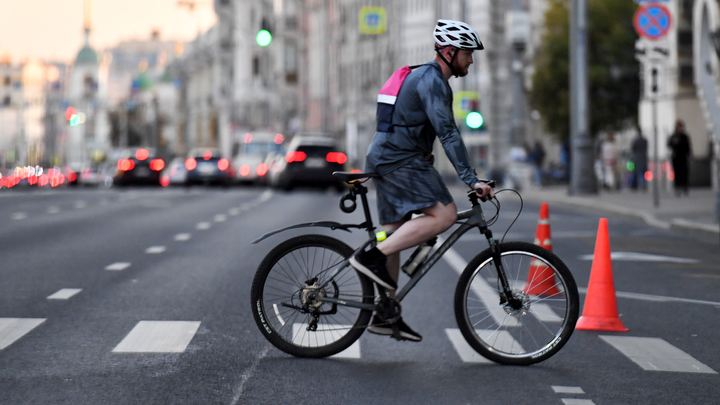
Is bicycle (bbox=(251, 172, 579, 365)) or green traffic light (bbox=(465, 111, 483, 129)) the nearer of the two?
bicycle (bbox=(251, 172, 579, 365))

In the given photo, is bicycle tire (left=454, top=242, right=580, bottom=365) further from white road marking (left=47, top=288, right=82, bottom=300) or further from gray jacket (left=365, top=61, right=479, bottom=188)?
white road marking (left=47, top=288, right=82, bottom=300)

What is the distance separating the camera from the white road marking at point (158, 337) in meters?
7.80

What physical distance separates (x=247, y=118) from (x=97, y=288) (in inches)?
4580

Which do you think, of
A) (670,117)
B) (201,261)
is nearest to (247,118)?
(670,117)

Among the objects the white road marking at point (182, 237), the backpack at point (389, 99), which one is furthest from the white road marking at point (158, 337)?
the white road marking at point (182, 237)

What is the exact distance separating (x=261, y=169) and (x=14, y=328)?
45224 millimetres

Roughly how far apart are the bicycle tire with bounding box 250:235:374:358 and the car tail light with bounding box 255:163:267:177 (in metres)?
45.5

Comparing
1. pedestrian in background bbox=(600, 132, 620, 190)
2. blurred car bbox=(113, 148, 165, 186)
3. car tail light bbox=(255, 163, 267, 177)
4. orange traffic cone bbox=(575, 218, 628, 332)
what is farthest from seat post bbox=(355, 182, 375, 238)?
car tail light bbox=(255, 163, 267, 177)

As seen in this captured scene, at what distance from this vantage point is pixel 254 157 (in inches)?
2164

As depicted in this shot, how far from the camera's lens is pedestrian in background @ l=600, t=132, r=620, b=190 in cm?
3791

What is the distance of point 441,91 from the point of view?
7418mm

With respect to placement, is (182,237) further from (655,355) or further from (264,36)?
(264,36)

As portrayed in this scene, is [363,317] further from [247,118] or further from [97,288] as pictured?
[247,118]

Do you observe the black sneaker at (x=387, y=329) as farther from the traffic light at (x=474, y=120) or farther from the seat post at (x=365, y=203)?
the traffic light at (x=474, y=120)
